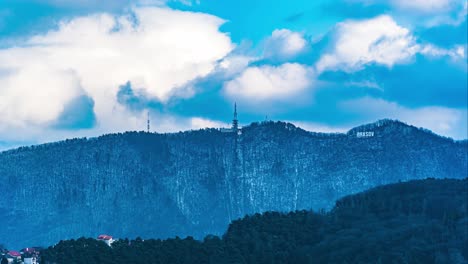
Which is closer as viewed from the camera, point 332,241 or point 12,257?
point 332,241

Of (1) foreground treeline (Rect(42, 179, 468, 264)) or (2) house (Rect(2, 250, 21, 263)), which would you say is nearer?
(1) foreground treeline (Rect(42, 179, 468, 264))

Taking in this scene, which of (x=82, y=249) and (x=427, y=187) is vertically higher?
(x=427, y=187)

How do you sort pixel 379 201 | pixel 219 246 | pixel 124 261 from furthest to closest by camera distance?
pixel 379 201 < pixel 219 246 < pixel 124 261

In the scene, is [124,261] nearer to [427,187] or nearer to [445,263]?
[445,263]

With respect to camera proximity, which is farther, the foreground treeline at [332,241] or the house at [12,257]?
the house at [12,257]

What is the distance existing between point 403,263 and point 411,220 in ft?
71.0

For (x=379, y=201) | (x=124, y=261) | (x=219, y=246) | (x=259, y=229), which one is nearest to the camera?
(x=124, y=261)

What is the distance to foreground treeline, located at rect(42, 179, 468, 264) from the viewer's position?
15038 cm

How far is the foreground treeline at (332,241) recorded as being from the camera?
493 feet

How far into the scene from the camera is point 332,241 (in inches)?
6496

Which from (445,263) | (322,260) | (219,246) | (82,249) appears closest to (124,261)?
A: (82,249)

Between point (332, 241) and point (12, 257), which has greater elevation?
point (12, 257)

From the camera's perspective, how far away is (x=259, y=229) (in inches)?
6727

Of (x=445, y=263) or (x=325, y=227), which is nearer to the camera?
(x=445, y=263)
